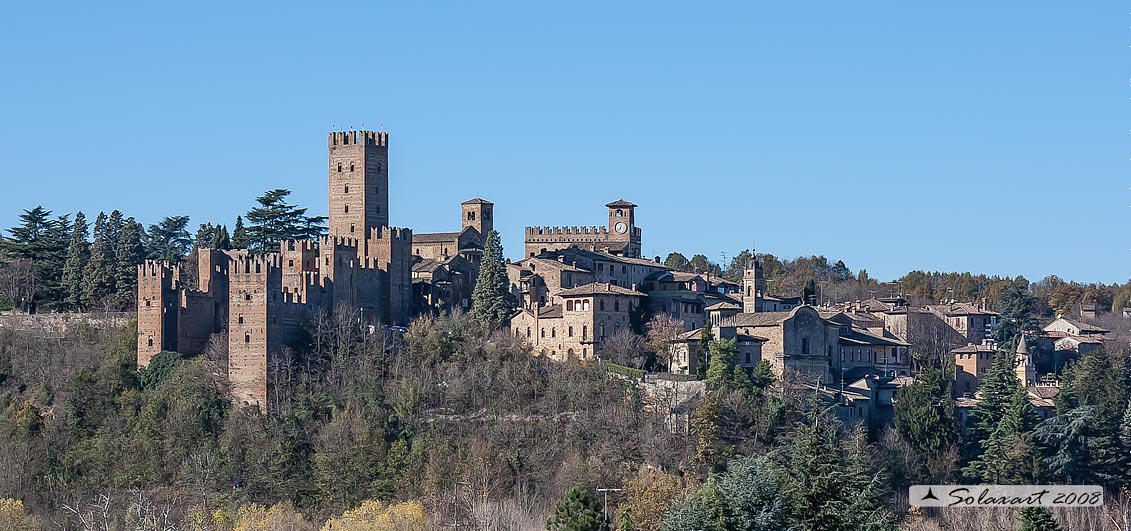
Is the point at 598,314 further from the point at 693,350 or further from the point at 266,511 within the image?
the point at 266,511

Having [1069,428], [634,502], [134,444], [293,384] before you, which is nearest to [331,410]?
[293,384]

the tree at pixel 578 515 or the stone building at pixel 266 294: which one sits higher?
the stone building at pixel 266 294

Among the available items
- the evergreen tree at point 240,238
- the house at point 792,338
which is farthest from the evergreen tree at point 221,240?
the house at point 792,338

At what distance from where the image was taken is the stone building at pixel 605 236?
3629 inches

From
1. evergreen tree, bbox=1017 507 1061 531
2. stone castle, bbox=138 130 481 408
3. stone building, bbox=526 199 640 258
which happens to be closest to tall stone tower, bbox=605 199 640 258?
stone building, bbox=526 199 640 258

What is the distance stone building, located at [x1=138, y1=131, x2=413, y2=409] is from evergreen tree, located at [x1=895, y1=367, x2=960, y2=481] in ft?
57.8

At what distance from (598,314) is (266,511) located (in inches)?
555

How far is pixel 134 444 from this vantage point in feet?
229

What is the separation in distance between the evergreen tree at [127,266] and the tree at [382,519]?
1812 centimetres

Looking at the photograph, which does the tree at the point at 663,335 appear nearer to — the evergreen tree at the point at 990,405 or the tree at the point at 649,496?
the tree at the point at 649,496

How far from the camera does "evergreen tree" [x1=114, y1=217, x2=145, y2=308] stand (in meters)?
78.9

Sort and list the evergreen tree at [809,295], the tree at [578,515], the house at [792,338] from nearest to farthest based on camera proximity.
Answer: the tree at [578,515], the house at [792,338], the evergreen tree at [809,295]

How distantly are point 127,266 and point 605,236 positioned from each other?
74.1 feet

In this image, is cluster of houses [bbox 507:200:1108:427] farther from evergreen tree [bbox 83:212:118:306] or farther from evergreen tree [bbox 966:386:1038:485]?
evergreen tree [bbox 83:212:118:306]
